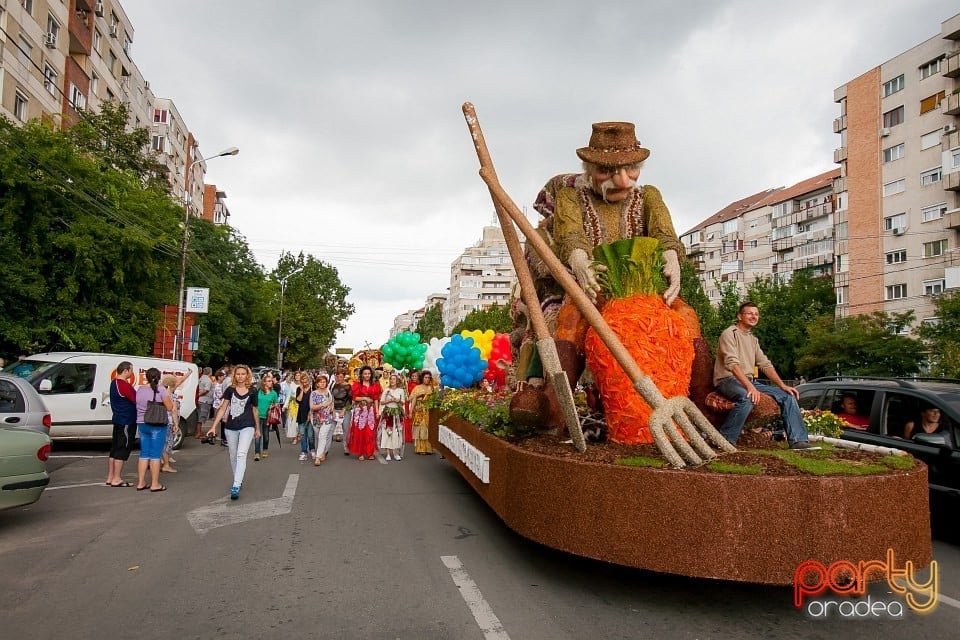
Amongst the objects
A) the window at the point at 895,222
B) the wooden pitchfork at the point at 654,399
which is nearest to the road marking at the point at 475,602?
the wooden pitchfork at the point at 654,399

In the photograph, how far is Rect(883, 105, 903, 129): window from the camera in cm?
3566

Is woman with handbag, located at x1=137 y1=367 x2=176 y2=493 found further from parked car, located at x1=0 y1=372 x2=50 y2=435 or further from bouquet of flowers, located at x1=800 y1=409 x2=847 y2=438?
bouquet of flowers, located at x1=800 y1=409 x2=847 y2=438

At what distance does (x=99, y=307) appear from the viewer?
677 inches

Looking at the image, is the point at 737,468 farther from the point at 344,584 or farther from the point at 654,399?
the point at 344,584

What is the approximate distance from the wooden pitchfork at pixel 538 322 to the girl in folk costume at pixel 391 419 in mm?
7506

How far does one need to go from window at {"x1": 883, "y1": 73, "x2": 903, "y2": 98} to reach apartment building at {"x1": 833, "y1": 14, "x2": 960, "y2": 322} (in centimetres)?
6

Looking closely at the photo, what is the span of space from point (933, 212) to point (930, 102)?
5.45 metres

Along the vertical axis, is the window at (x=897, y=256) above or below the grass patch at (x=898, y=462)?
above

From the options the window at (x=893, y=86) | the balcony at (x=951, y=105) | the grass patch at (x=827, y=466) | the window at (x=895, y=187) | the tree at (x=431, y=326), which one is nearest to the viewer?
the grass patch at (x=827, y=466)

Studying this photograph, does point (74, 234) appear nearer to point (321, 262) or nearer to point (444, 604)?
point (444, 604)

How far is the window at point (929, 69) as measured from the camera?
33438mm

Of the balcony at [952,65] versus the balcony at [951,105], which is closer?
the balcony at [952,65]

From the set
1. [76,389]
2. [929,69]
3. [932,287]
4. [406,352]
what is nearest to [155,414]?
[76,389]

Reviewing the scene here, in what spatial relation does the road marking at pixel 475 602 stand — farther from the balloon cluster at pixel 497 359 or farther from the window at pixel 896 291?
the window at pixel 896 291
